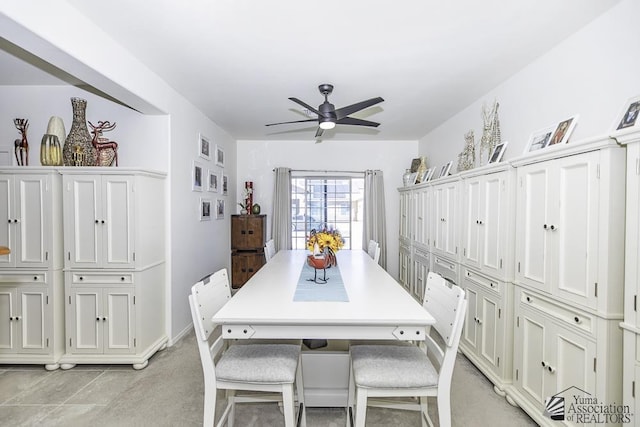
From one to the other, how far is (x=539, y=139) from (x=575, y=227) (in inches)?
37.5

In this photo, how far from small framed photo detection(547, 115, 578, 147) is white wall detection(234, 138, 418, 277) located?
136 inches

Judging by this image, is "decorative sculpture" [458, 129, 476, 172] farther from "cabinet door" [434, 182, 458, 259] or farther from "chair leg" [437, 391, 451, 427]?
"chair leg" [437, 391, 451, 427]

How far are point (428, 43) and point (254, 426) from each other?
284cm

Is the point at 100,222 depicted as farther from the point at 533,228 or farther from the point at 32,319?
the point at 533,228

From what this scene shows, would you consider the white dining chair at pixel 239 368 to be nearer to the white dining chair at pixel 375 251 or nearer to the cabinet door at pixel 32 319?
the cabinet door at pixel 32 319

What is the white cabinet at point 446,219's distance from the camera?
10.6ft

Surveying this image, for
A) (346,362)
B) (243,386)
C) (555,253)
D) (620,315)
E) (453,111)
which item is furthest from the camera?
(453,111)

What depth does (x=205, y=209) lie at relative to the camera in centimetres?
418

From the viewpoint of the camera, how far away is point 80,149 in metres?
2.83

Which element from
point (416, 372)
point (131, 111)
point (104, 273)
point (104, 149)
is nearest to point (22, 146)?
point (104, 149)

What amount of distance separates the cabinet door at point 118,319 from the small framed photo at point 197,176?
1.45 metres

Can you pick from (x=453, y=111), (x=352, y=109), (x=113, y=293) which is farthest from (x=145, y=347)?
(x=453, y=111)

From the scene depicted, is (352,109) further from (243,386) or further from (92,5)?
(243,386)

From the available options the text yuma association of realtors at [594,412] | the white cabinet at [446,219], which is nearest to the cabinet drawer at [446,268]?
the white cabinet at [446,219]
